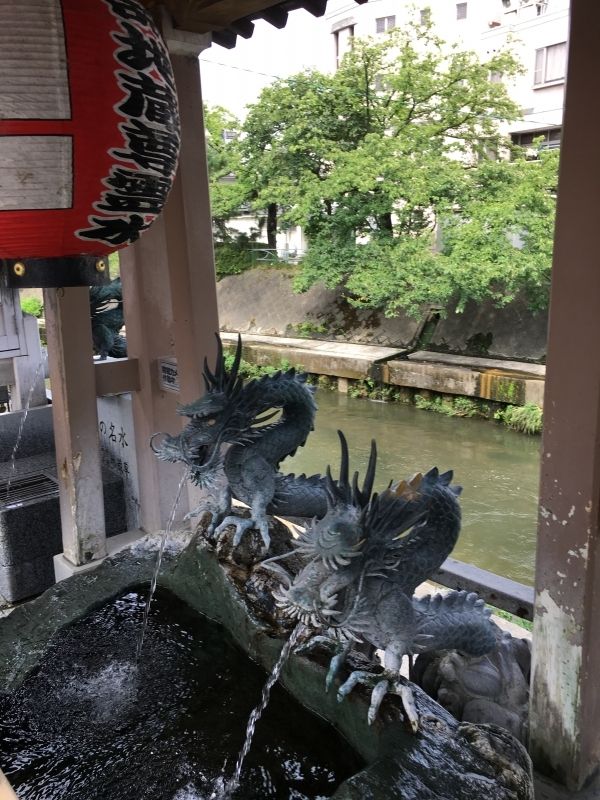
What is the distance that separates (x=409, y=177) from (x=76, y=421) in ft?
35.5

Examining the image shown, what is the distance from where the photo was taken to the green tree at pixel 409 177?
1264 cm

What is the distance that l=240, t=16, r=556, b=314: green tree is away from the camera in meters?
12.6

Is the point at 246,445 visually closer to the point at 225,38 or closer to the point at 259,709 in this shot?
the point at 259,709

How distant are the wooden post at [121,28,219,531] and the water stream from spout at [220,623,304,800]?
75.9 inches

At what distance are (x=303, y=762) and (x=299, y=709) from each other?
28 centimetres

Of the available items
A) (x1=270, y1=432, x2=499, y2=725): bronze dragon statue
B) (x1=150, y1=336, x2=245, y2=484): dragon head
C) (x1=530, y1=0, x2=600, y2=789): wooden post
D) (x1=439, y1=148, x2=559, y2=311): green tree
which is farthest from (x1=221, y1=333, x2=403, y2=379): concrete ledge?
(x1=530, y1=0, x2=600, y2=789): wooden post

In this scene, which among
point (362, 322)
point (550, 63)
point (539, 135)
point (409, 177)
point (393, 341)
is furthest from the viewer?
point (550, 63)

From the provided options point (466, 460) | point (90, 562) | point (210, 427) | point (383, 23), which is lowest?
point (466, 460)

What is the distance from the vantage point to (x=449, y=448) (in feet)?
38.0

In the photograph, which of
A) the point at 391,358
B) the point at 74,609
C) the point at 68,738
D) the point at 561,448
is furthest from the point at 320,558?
the point at 391,358

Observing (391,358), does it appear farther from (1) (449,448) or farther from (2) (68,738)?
(2) (68,738)

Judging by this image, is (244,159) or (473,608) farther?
(244,159)

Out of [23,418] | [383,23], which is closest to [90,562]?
[23,418]

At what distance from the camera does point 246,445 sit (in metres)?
3.33
